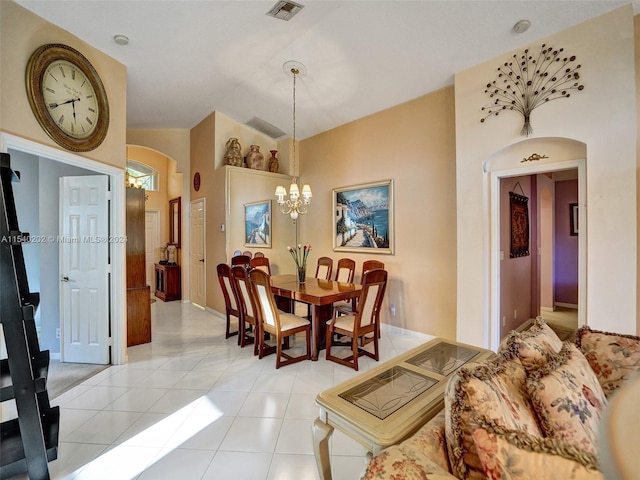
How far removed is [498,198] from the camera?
130 inches

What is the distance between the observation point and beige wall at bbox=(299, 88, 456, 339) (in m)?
3.82

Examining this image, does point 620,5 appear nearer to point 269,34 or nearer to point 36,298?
point 269,34

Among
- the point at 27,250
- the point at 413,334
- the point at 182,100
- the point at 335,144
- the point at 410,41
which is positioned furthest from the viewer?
the point at 335,144

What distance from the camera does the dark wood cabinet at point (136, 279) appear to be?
3.77 metres

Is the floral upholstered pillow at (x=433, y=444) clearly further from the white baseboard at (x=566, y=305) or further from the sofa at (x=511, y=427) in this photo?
the white baseboard at (x=566, y=305)

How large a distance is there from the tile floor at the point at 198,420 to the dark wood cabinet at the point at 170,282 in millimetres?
3038

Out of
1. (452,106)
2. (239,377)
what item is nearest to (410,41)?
(452,106)

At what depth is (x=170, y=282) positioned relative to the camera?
6488 millimetres

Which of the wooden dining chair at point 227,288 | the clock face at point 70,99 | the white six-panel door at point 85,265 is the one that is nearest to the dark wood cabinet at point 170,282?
the wooden dining chair at point 227,288

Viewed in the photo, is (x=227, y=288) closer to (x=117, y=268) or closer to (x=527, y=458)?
(x=117, y=268)

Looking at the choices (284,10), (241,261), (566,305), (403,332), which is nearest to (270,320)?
(241,261)

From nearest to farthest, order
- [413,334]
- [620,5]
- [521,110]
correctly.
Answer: [620,5], [521,110], [413,334]

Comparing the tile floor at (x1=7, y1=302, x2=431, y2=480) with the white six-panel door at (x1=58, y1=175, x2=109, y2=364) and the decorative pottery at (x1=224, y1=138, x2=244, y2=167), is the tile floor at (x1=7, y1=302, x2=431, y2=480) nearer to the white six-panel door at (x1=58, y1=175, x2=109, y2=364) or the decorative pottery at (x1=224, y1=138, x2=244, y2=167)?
the white six-panel door at (x1=58, y1=175, x2=109, y2=364)

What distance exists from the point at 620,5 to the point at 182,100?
203 inches
